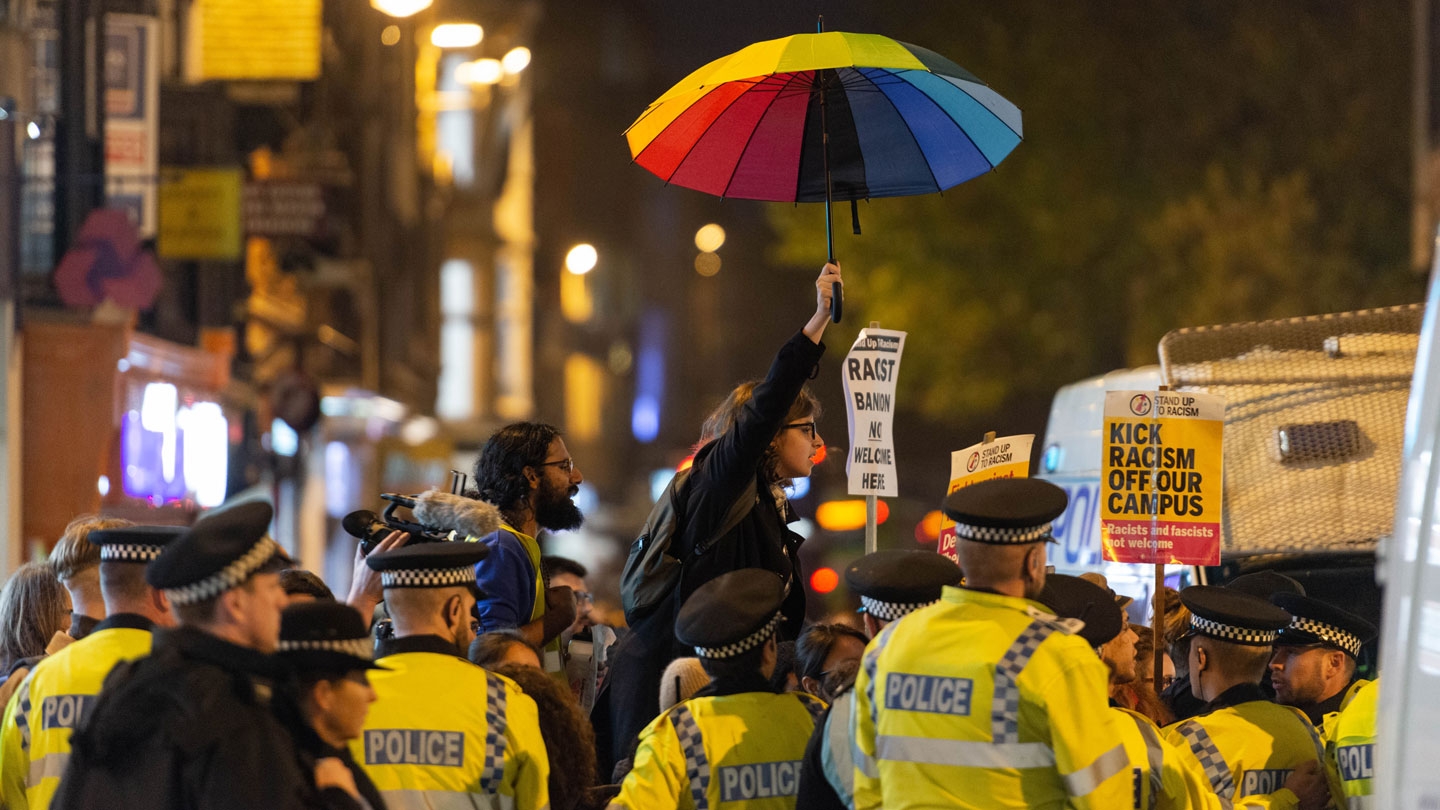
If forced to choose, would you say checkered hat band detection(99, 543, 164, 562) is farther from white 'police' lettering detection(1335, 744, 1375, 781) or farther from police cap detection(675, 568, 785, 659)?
white 'police' lettering detection(1335, 744, 1375, 781)

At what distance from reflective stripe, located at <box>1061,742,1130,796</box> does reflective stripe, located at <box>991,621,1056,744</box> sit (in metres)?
0.16

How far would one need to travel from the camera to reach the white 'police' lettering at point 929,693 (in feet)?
13.0

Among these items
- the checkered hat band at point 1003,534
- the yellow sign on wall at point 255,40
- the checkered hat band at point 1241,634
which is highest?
the yellow sign on wall at point 255,40

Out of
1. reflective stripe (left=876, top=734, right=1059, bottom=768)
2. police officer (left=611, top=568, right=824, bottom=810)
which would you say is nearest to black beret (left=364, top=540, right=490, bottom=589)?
police officer (left=611, top=568, right=824, bottom=810)

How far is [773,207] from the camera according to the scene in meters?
30.4

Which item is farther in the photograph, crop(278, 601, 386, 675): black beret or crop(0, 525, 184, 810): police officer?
crop(0, 525, 184, 810): police officer

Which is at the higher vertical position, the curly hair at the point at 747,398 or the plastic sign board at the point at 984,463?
the curly hair at the point at 747,398

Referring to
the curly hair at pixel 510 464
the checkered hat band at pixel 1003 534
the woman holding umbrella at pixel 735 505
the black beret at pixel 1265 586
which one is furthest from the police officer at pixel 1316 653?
the curly hair at pixel 510 464

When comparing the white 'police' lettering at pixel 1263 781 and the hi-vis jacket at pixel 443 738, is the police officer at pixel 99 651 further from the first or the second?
the white 'police' lettering at pixel 1263 781

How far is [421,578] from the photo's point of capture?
4.51 meters

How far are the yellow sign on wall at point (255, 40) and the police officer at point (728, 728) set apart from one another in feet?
45.5

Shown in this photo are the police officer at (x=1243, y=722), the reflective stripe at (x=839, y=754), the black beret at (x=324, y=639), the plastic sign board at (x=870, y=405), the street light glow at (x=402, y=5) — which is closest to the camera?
the black beret at (x=324, y=639)

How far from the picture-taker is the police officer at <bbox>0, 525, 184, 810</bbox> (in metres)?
4.56

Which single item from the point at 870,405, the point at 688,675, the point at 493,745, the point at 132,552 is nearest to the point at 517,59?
the point at 870,405
